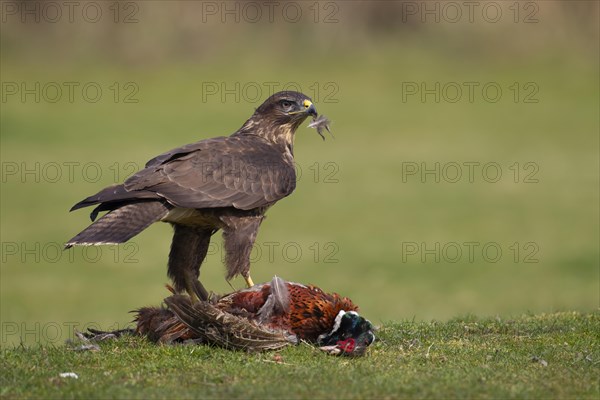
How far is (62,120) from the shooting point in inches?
1559

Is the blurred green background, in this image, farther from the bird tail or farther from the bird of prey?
the bird tail

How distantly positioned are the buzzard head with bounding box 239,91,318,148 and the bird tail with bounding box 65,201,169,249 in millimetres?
1769

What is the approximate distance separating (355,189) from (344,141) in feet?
17.4

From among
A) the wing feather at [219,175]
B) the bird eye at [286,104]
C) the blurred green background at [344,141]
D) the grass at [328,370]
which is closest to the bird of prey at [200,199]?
the wing feather at [219,175]

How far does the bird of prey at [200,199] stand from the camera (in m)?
8.97

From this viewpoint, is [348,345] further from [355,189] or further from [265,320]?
[355,189]

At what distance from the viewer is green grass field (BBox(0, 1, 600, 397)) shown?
796 cm

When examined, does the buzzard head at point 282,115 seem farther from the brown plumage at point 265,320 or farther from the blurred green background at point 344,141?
the blurred green background at point 344,141

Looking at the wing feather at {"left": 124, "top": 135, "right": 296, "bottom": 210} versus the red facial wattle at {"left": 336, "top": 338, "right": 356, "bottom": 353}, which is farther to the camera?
the wing feather at {"left": 124, "top": 135, "right": 296, "bottom": 210}

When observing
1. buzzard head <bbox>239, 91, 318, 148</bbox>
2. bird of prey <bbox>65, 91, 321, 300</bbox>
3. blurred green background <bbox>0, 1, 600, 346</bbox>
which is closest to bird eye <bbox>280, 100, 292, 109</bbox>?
buzzard head <bbox>239, 91, 318, 148</bbox>

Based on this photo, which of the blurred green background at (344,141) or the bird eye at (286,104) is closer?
the bird eye at (286,104)

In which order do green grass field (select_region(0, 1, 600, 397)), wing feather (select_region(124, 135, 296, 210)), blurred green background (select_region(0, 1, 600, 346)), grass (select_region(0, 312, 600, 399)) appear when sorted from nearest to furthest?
grass (select_region(0, 312, 600, 399)) → green grass field (select_region(0, 1, 600, 397)) → wing feather (select_region(124, 135, 296, 210)) → blurred green background (select_region(0, 1, 600, 346))

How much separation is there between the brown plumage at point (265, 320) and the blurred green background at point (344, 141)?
28.7 ft

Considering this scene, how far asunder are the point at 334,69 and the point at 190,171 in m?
33.0
